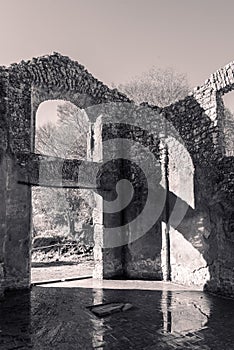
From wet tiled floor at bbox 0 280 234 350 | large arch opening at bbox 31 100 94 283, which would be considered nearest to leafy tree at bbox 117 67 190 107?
large arch opening at bbox 31 100 94 283

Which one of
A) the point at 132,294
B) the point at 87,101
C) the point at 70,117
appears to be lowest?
the point at 132,294

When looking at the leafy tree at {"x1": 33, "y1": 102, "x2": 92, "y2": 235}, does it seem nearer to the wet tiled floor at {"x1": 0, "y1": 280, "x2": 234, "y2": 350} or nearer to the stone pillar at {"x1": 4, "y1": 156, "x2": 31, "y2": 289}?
the stone pillar at {"x1": 4, "y1": 156, "x2": 31, "y2": 289}

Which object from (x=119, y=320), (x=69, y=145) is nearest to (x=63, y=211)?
(x=69, y=145)

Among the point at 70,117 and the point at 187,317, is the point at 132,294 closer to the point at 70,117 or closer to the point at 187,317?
the point at 187,317

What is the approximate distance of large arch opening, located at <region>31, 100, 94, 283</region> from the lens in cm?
1542

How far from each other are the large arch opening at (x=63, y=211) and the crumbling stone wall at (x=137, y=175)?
2.88m

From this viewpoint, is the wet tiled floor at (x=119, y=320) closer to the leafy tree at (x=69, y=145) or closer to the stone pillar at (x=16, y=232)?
the stone pillar at (x=16, y=232)

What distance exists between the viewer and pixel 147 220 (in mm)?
10117

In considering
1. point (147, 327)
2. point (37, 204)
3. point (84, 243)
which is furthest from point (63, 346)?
point (37, 204)

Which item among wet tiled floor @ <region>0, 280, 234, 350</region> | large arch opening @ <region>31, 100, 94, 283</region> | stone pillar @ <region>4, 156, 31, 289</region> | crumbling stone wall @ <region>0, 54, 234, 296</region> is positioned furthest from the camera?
large arch opening @ <region>31, 100, 94, 283</region>

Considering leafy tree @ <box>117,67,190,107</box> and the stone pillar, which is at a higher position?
leafy tree @ <box>117,67,190,107</box>

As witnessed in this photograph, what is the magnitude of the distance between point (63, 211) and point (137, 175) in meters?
11.5

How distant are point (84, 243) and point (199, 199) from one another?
9.62m

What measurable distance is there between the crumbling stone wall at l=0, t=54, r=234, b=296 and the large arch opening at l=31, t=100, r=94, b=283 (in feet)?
9.46
